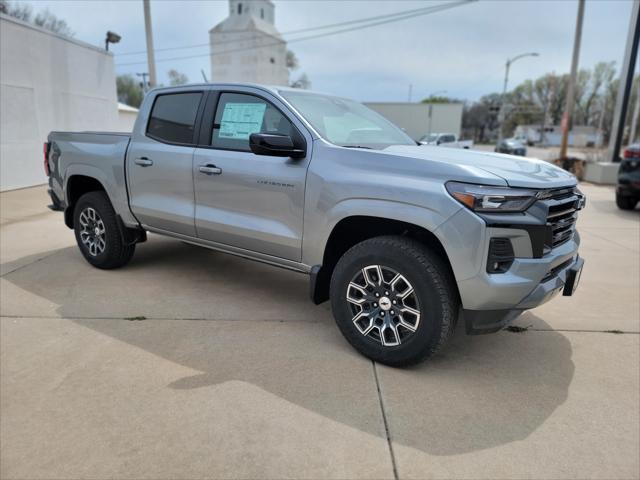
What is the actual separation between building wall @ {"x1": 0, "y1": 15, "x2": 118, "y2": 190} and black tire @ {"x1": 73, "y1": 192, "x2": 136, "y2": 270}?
7.25 metres

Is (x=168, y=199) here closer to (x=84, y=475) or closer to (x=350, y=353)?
(x=350, y=353)

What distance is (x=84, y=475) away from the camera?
213cm

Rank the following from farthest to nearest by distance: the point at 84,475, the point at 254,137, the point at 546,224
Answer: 1. the point at 254,137
2. the point at 546,224
3. the point at 84,475

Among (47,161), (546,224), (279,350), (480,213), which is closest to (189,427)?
(279,350)

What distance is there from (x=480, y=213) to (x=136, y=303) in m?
3.11

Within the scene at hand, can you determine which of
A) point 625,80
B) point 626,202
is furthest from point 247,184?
point 625,80

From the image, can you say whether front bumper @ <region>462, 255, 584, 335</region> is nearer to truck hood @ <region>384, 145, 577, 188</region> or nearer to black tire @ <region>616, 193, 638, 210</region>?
truck hood @ <region>384, 145, 577, 188</region>

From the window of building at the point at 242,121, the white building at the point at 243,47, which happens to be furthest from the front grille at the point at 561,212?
the white building at the point at 243,47

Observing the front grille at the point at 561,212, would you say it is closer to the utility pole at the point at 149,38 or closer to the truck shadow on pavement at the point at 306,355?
the truck shadow on pavement at the point at 306,355

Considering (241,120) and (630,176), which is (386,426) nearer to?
(241,120)

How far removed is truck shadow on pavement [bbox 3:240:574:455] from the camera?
2.59 meters

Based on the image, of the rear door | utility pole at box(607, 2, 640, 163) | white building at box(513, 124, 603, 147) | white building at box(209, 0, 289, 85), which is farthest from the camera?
white building at box(513, 124, 603, 147)

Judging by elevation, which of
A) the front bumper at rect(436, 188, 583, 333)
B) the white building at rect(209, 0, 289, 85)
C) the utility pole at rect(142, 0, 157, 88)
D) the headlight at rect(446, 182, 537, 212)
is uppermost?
the white building at rect(209, 0, 289, 85)

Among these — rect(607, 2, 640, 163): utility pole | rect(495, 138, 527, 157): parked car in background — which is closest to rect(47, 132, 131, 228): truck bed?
rect(607, 2, 640, 163): utility pole
